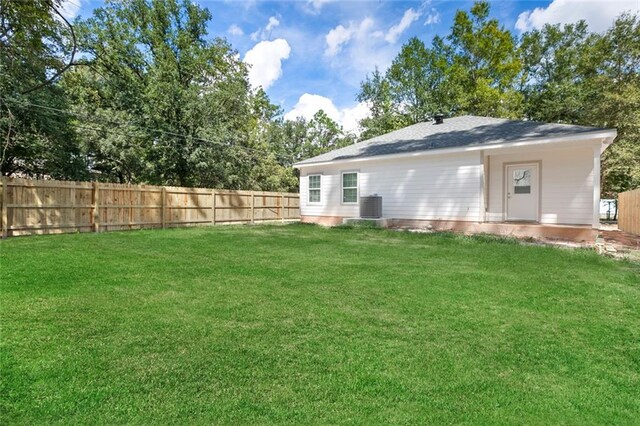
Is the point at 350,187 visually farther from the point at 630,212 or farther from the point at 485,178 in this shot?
the point at 630,212

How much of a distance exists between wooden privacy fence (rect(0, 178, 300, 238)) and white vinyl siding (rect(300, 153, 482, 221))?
488 centimetres

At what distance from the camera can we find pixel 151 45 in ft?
64.9

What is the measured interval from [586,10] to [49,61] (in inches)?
1009

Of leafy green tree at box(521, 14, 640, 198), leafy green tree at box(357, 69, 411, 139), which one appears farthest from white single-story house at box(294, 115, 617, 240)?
leafy green tree at box(357, 69, 411, 139)

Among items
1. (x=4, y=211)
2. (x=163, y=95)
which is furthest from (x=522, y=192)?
(x=163, y=95)

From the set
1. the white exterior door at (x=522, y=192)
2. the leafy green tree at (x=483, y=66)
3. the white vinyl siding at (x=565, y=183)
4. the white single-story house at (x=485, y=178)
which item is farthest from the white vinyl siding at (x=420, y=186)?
the leafy green tree at (x=483, y=66)

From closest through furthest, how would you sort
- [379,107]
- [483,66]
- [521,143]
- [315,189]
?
[521,143], [315,189], [483,66], [379,107]

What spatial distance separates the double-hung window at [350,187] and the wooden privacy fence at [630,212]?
341 inches

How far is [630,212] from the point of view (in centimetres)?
1137

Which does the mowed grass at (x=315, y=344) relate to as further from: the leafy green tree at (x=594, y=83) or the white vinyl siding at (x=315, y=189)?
the leafy green tree at (x=594, y=83)

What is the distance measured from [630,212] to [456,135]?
6065 millimetres

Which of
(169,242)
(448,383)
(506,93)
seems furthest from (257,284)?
(506,93)

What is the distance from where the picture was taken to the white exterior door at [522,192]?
10.3 metres

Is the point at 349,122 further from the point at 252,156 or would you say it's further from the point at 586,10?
the point at 586,10
